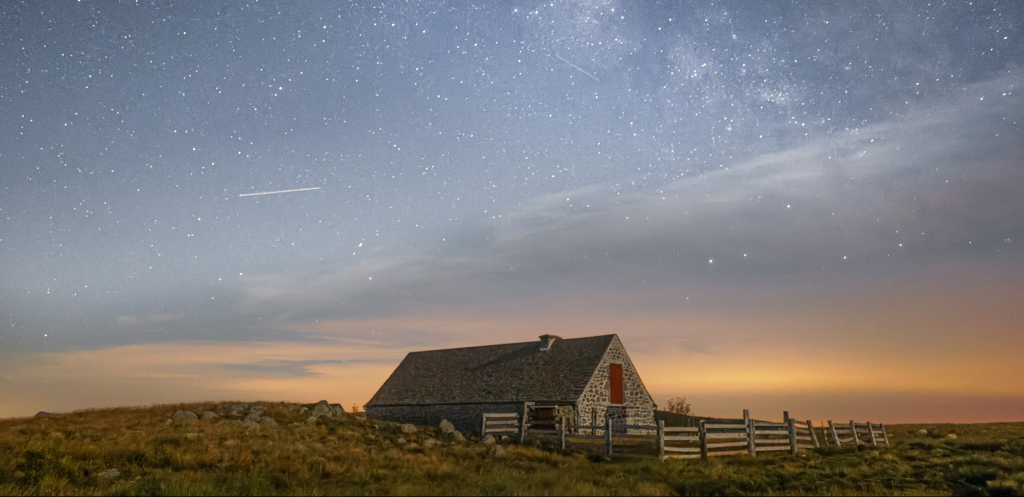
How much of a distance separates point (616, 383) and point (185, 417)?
21272 mm

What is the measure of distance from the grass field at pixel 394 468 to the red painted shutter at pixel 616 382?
35.0 feet

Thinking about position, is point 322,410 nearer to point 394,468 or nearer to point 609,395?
point 394,468

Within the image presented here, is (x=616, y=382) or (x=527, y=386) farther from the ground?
(x=616, y=382)

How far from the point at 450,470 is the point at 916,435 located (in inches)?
1134

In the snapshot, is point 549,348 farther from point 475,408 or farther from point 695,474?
point 695,474

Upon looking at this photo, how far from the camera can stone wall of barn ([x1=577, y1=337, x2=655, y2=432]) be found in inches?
1241

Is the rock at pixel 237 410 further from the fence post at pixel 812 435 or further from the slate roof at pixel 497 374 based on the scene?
the fence post at pixel 812 435

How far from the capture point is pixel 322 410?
2936cm

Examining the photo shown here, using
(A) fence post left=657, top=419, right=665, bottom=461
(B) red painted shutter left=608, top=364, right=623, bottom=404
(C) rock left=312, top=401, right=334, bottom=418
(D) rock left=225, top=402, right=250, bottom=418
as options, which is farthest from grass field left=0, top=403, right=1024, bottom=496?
(B) red painted shutter left=608, top=364, right=623, bottom=404

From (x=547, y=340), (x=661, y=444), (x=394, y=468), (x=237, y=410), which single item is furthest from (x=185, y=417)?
(x=661, y=444)

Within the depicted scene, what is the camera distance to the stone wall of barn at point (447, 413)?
3350cm

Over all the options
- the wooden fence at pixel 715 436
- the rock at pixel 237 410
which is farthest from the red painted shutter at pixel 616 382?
the rock at pixel 237 410

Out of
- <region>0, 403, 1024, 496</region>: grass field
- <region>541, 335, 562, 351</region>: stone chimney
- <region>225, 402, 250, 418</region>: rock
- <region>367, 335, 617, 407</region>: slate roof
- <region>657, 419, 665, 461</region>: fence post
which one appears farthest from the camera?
<region>541, 335, 562, 351</region>: stone chimney

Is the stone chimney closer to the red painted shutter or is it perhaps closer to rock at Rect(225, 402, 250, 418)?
the red painted shutter
